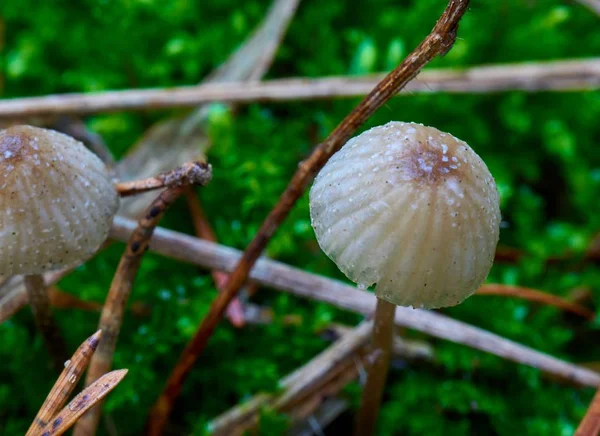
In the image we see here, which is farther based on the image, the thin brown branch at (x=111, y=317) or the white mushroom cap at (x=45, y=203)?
the thin brown branch at (x=111, y=317)

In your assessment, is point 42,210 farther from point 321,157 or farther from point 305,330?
point 305,330

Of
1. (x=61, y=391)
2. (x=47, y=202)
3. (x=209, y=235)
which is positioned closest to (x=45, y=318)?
(x=61, y=391)

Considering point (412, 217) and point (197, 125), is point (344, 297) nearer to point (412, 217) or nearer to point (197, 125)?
point (412, 217)

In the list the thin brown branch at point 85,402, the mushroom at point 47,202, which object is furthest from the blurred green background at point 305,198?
the mushroom at point 47,202

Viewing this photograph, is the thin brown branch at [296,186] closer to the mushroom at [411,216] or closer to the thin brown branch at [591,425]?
the mushroom at [411,216]

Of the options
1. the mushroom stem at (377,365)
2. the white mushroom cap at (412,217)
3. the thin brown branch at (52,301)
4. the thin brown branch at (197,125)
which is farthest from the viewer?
the thin brown branch at (197,125)

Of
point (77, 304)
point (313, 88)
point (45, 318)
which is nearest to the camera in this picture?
point (45, 318)
